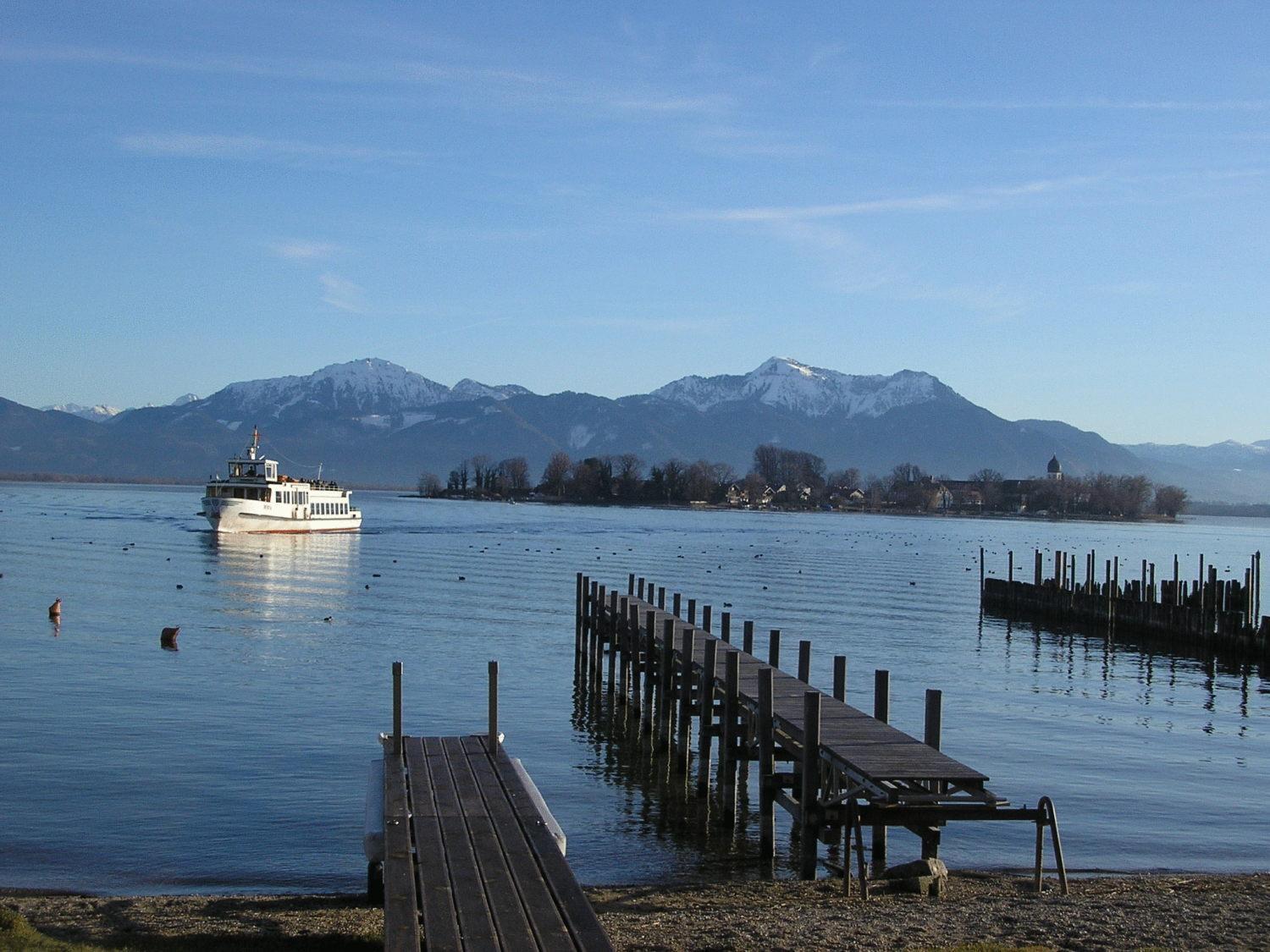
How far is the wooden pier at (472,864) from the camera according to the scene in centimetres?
1073

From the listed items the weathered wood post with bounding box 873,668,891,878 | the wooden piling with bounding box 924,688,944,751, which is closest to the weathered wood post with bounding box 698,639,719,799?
the weathered wood post with bounding box 873,668,891,878

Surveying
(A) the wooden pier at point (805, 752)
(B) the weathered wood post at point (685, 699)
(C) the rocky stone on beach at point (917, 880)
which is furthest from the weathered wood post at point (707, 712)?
(C) the rocky stone on beach at point (917, 880)

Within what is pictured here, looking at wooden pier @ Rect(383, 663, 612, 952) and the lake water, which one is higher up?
wooden pier @ Rect(383, 663, 612, 952)

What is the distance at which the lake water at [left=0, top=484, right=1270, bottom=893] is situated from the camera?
18516 mm

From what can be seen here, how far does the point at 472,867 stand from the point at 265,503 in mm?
99432

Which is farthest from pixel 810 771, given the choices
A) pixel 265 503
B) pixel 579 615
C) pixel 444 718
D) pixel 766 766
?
pixel 265 503

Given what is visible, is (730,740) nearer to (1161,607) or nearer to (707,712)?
(707,712)

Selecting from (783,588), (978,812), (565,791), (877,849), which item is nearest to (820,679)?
(565,791)

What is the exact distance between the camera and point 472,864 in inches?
493

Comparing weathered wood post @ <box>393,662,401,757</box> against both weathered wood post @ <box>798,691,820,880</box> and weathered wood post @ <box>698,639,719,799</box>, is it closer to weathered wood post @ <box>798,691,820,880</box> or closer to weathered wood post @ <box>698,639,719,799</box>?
weathered wood post @ <box>798,691,820,880</box>

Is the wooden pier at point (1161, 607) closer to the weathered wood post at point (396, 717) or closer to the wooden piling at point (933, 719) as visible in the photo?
the wooden piling at point (933, 719)

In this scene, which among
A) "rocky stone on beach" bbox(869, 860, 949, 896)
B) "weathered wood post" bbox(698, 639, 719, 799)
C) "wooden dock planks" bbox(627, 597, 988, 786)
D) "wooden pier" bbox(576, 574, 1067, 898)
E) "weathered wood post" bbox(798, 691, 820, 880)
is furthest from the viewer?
"weathered wood post" bbox(698, 639, 719, 799)

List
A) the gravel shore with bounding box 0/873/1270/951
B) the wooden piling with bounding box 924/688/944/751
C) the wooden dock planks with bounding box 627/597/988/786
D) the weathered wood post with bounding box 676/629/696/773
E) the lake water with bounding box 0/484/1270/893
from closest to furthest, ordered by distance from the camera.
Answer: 1. the gravel shore with bounding box 0/873/1270/951
2. the wooden dock planks with bounding box 627/597/988/786
3. the wooden piling with bounding box 924/688/944/751
4. the lake water with bounding box 0/484/1270/893
5. the weathered wood post with bounding box 676/629/696/773

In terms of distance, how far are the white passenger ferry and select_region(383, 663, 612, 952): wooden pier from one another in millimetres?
91111
